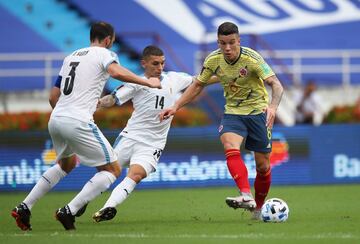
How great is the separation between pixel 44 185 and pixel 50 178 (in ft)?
0.38

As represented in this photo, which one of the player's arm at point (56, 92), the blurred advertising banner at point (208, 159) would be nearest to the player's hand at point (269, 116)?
the player's arm at point (56, 92)

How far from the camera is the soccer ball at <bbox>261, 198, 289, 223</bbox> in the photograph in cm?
1107

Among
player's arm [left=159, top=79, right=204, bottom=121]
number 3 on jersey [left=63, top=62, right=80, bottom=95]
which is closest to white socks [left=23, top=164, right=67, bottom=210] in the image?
number 3 on jersey [left=63, top=62, right=80, bottom=95]

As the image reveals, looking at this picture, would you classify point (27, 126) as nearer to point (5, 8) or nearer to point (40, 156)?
point (40, 156)

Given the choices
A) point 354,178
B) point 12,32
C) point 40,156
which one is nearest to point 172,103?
point 40,156

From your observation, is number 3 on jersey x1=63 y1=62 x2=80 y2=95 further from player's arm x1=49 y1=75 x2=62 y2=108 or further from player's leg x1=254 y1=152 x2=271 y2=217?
player's leg x1=254 y1=152 x2=271 y2=217

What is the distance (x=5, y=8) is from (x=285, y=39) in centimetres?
816

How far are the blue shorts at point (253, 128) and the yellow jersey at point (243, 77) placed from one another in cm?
7

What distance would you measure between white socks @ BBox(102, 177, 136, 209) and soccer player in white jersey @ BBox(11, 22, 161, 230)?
1.59 feet

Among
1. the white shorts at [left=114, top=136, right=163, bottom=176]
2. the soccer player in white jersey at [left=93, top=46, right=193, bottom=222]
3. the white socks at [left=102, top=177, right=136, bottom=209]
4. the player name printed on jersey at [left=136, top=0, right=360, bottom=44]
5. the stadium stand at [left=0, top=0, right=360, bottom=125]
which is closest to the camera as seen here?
the white socks at [left=102, top=177, right=136, bottom=209]

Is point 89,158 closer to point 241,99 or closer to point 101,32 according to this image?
point 101,32

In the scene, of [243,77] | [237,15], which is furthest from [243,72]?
[237,15]

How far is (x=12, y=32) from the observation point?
84.1 feet

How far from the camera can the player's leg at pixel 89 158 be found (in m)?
10.3
